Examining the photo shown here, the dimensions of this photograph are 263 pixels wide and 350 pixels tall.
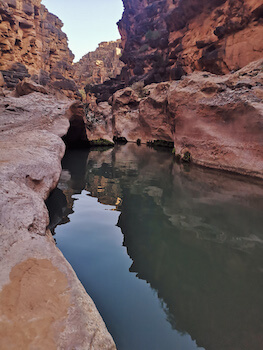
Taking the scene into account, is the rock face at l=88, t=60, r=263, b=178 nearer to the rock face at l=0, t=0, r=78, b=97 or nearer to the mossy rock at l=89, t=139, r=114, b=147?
the mossy rock at l=89, t=139, r=114, b=147

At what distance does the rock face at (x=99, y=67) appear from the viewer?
56.4 m

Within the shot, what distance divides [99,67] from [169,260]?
6363 centimetres

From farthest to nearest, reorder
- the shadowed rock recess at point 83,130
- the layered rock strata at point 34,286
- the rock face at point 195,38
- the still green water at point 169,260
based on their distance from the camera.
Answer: the rock face at point 195,38, the still green water at point 169,260, the shadowed rock recess at point 83,130, the layered rock strata at point 34,286

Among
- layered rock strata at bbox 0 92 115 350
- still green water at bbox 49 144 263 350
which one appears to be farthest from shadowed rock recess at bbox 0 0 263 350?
still green water at bbox 49 144 263 350

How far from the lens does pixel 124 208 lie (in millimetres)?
3707

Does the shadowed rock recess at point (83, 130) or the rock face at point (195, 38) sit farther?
the rock face at point (195, 38)

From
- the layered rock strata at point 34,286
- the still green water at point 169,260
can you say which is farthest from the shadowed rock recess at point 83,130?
the still green water at point 169,260

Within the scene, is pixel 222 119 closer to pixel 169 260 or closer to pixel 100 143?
pixel 169 260

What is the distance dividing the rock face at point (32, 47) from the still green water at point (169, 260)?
944 inches

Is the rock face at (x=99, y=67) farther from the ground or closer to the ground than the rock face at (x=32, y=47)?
farther from the ground

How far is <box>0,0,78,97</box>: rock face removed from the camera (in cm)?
2302

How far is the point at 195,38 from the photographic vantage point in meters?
20.7

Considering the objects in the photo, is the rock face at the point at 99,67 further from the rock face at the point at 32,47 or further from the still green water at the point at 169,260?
the still green water at the point at 169,260

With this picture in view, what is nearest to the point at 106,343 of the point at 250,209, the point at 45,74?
the point at 250,209
